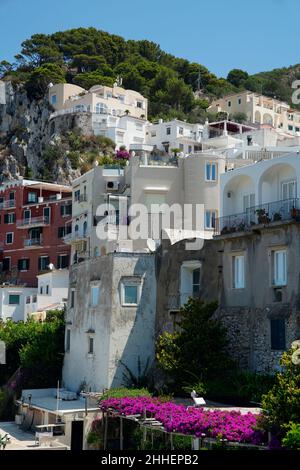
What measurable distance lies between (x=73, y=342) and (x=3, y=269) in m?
32.7

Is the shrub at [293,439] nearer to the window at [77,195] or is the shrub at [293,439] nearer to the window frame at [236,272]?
the window frame at [236,272]

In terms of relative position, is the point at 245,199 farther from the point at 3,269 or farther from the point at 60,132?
the point at 60,132

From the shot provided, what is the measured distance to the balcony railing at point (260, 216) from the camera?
30.7 meters

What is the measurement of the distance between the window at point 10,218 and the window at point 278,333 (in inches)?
1751

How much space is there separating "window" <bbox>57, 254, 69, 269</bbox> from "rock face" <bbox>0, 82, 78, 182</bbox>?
22.6 metres

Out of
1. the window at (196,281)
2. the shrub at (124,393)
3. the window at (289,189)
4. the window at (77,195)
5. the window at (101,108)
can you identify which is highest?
the window at (101,108)

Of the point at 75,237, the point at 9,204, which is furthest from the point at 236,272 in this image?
the point at 9,204

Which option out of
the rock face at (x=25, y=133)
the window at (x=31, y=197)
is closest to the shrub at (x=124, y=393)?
the window at (x=31, y=197)

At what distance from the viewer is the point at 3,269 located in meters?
70.9

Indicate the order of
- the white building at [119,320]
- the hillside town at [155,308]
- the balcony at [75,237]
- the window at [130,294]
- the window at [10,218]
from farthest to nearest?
1. the window at [10,218]
2. the balcony at [75,237]
3. the window at [130,294]
4. the white building at [119,320]
5. the hillside town at [155,308]

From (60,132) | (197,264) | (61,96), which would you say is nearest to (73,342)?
(197,264)

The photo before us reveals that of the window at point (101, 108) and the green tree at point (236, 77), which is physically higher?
the green tree at point (236, 77)

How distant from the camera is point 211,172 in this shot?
54.4 m

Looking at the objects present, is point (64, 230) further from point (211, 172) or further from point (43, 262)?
point (211, 172)
